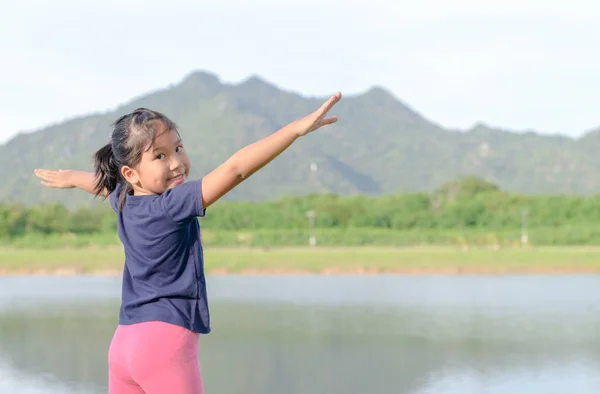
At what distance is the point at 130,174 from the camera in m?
2.27

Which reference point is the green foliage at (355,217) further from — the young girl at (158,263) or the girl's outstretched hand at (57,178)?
the young girl at (158,263)

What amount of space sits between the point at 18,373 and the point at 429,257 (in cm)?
1652

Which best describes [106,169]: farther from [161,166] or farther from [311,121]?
[311,121]

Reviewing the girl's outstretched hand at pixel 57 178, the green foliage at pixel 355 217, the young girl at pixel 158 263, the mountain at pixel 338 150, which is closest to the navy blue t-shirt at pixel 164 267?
the young girl at pixel 158 263

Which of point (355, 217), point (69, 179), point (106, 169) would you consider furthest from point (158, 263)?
point (355, 217)

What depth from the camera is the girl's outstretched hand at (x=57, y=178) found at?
2.96 m

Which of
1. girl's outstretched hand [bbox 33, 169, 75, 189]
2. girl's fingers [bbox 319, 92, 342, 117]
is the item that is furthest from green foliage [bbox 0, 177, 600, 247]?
girl's fingers [bbox 319, 92, 342, 117]

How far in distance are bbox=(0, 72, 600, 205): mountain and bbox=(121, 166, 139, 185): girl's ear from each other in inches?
Answer: 3686

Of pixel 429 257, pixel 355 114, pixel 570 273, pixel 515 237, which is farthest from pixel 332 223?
pixel 355 114

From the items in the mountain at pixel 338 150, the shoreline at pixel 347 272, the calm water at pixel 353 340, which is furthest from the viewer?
the mountain at pixel 338 150

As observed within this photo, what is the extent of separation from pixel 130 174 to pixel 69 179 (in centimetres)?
74

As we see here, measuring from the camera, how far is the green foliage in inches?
1422

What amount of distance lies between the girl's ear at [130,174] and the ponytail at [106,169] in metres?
0.11

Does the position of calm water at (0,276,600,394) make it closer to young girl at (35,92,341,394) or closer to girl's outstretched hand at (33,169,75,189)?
girl's outstretched hand at (33,169,75,189)
